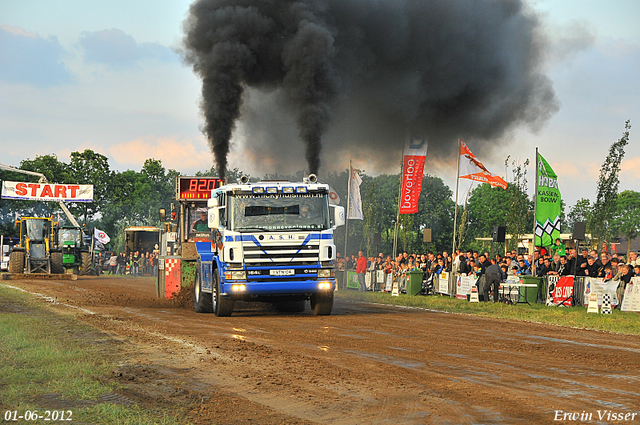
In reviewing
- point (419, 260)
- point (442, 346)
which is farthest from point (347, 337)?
point (419, 260)

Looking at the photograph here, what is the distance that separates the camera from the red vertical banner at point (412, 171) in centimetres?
2784

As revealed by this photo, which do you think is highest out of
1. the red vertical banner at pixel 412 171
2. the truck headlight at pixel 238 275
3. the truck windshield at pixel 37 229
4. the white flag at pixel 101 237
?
the red vertical banner at pixel 412 171

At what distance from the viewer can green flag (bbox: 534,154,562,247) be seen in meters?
23.2

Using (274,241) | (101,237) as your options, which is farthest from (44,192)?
(274,241)

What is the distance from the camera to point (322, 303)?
15797mm

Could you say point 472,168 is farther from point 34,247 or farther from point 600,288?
point 34,247

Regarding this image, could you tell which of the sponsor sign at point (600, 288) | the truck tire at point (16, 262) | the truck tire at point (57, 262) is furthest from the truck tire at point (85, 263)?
the sponsor sign at point (600, 288)

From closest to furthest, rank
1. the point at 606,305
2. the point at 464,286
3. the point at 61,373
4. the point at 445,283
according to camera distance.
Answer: the point at 61,373 < the point at 606,305 < the point at 464,286 < the point at 445,283

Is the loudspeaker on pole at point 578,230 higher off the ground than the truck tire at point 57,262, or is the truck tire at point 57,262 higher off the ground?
the loudspeaker on pole at point 578,230

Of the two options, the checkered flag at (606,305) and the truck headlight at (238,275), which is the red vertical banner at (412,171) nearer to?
the checkered flag at (606,305)

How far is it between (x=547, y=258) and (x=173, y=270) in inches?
451

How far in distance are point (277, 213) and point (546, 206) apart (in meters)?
12.0

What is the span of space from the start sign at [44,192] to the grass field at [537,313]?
3136cm

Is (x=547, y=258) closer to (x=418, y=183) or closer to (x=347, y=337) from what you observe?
(x=418, y=183)
